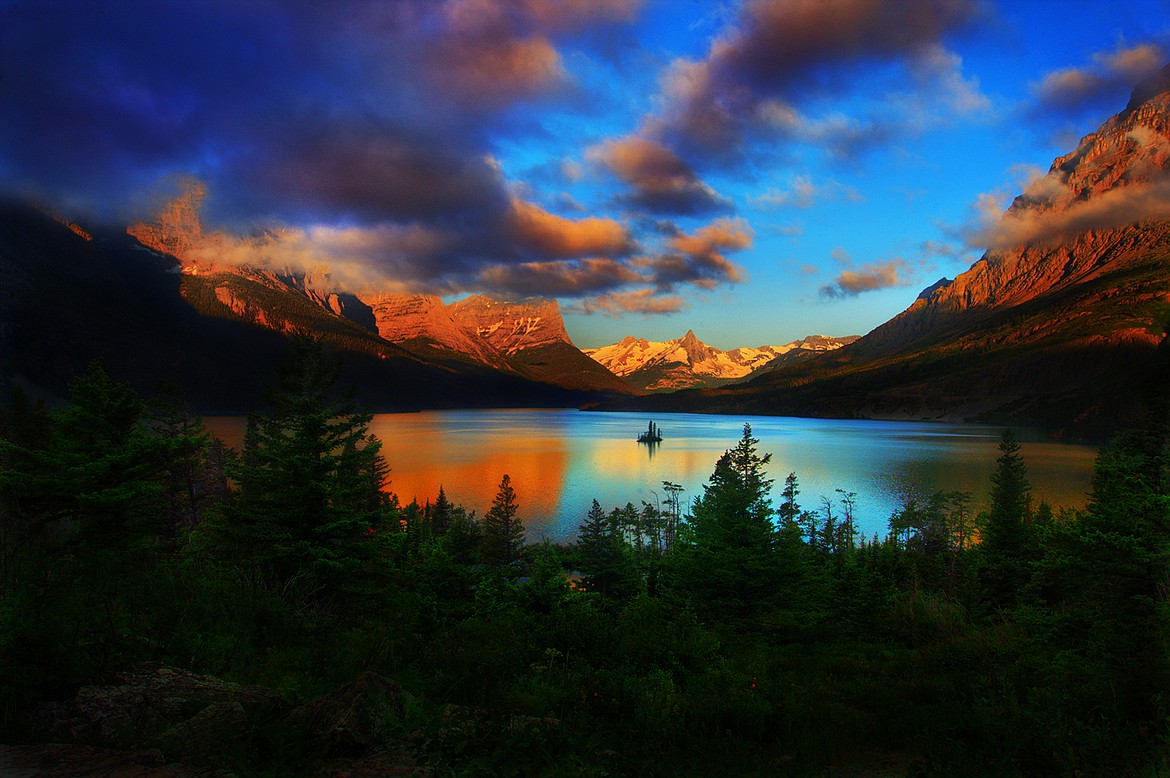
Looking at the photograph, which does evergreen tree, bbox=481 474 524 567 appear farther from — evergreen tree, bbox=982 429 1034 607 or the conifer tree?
evergreen tree, bbox=982 429 1034 607

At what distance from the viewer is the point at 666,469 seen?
94.3 metres

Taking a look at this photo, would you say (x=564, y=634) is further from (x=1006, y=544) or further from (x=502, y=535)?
(x=502, y=535)

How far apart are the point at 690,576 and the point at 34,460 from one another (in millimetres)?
22129

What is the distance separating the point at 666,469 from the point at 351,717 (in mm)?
91594

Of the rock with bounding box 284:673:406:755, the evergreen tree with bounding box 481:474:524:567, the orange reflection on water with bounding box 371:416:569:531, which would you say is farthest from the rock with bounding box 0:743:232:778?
the orange reflection on water with bounding box 371:416:569:531

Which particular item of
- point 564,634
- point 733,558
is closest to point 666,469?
point 733,558

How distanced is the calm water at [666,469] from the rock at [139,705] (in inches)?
1741

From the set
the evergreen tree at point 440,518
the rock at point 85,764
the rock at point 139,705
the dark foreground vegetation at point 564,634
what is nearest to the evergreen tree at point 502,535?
the evergreen tree at point 440,518

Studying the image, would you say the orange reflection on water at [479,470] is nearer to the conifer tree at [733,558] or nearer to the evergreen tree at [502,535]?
the evergreen tree at [502,535]

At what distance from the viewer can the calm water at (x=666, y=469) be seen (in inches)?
2534

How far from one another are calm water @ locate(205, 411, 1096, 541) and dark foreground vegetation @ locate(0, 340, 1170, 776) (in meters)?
33.4

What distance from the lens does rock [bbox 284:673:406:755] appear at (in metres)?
4.83

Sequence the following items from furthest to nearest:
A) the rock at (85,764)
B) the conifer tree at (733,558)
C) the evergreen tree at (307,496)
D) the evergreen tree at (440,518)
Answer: the evergreen tree at (440,518) → the conifer tree at (733,558) → the evergreen tree at (307,496) → the rock at (85,764)

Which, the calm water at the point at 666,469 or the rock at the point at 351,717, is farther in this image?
the calm water at the point at 666,469
